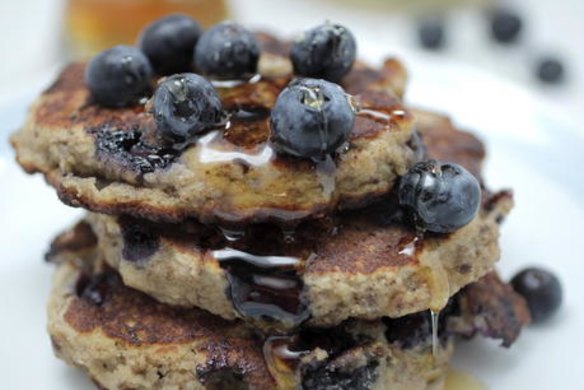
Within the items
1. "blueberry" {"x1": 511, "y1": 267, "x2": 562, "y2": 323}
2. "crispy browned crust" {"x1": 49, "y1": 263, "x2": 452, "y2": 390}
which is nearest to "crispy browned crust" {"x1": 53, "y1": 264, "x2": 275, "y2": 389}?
"crispy browned crust" {"x1": 49, "y1": 263, "x2": 452, "y2": 390}

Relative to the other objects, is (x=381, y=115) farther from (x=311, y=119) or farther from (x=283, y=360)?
(x=283, y=360)

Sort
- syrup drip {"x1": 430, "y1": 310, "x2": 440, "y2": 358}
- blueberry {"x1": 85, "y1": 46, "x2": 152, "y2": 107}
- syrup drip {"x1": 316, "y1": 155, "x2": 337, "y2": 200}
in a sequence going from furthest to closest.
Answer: blueberry {"x1": 85, "y1": 46, "x2": 152, "y2": 107}, syrup drip {"x1": 430, "y1": 310, "x2": 440, "y2": 358}, syrup drip {"x1": 316, "y1": 155, "x2": 337, "y2": 200}

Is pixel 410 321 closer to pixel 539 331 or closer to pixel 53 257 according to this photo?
pixel 539 331

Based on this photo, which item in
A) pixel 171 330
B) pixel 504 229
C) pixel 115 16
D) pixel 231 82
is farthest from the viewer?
pixel 115 16

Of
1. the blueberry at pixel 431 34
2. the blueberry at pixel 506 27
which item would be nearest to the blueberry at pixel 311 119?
the blueberry at pixel 431 34

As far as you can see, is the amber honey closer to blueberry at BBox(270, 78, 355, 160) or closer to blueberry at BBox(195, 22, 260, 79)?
blueberry at BBox(195, 22, 260, 79)

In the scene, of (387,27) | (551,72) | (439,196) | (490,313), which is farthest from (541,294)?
(387,27)

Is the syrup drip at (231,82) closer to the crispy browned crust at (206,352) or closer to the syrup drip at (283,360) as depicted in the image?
the crispy browned crust at (206,352)

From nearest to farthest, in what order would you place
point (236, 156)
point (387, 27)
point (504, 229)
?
point (236, 156)
point (504, 229)
point (387, 27)
